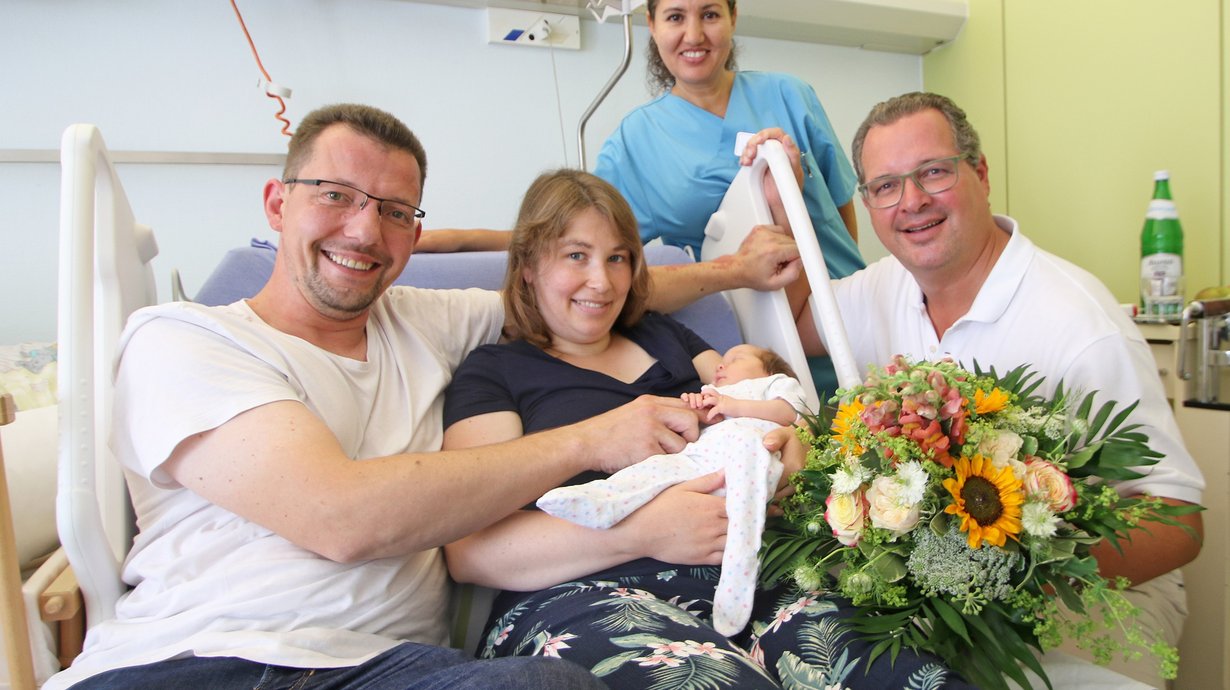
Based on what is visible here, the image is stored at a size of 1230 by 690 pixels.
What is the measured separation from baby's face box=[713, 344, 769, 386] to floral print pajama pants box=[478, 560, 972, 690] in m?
0.43

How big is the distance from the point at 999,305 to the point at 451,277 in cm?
123

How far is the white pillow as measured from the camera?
145cm

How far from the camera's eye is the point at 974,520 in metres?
1.08

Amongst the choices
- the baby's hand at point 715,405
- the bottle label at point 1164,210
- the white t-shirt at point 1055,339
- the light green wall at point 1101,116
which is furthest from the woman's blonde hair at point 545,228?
the light green wall at point 1101,116

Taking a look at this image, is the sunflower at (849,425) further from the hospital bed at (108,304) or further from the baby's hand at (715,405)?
the hospital bed at (108,304)

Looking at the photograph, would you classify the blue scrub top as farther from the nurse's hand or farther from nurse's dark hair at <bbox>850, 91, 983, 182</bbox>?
nurse's dark hair at <bbox>850, 91, 983, 182</bbox>

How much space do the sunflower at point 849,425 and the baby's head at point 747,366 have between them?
388 millimetres

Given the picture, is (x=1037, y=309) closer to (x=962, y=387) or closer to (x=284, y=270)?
(x=962, y=387)

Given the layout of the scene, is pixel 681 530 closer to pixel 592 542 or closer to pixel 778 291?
pixel 592 542

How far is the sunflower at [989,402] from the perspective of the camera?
1.14 m

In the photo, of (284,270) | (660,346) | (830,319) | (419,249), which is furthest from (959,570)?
(419,249)

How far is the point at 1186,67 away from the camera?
9.63 feet

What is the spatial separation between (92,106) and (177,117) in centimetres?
26

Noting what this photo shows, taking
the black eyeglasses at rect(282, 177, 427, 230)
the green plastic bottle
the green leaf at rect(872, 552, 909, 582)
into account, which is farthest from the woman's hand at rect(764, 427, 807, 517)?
the green plastic bottle
